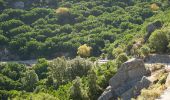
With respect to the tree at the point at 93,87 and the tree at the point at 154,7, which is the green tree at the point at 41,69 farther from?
the tree at the point at 154,7

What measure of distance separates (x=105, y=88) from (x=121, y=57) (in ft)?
18.1

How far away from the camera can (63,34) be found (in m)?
156

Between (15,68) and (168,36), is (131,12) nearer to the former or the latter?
(15,68)

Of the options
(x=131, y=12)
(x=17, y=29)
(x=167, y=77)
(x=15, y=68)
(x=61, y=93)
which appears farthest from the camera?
(x=131, y=12)

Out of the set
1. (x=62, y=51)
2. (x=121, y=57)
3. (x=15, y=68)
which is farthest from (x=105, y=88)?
(x=62, y=51)

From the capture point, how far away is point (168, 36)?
7269 centimetres

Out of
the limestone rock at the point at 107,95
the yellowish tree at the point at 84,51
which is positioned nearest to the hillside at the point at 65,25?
the yellowish tree at the point at 84,51

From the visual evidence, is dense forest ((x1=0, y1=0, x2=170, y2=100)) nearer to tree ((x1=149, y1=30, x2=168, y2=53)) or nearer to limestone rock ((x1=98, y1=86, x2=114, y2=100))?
tree ((x1=149, y1=30, x2=168, y2=53))

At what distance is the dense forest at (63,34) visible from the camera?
96.2 m

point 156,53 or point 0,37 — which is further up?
point 156,53

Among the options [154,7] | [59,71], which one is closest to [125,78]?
[59,71]

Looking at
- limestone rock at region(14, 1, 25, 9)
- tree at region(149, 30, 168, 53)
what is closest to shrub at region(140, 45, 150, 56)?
tree at region(149, 30, 168, 53)

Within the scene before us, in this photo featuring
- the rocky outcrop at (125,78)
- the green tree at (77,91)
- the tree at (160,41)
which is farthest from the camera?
the tree at (160,41)

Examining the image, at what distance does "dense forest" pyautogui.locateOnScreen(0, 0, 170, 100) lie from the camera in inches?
3787
